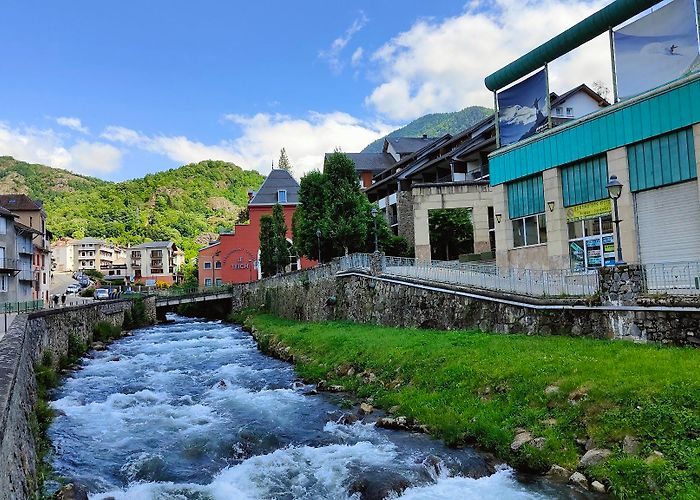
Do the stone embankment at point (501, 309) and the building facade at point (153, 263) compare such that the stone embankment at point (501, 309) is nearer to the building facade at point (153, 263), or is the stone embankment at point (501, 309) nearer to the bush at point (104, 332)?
the bush at point (104, 332)

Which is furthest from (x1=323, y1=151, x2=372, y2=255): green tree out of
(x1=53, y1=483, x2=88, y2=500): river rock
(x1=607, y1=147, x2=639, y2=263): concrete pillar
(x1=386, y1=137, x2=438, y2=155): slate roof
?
(x1=386, y1=137, x2=438, y2=155): slate roof

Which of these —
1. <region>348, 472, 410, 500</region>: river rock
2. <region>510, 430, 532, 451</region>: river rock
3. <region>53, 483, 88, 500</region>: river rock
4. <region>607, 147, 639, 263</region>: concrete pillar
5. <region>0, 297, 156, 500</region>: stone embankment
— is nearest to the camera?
<region>0, 297, 156, 500</region>: stone embankment

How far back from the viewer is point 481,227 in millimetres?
38719

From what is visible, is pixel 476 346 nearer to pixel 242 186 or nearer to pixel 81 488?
pixel 81 488

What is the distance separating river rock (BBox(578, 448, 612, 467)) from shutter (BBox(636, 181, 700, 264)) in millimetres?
12247

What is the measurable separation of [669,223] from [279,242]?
4490cm

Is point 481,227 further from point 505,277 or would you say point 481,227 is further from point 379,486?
point 379,486

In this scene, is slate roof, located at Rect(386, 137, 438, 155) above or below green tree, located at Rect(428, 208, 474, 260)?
above

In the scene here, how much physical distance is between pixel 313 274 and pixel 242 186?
137m

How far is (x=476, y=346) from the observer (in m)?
15.6

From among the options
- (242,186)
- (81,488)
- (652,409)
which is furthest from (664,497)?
(242,186)

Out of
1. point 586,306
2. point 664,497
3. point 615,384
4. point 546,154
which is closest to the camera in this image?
point 664,497

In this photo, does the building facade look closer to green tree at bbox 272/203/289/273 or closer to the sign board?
green tree at bbox 272/203/289/273

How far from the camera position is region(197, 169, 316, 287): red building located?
71000 millimetres
